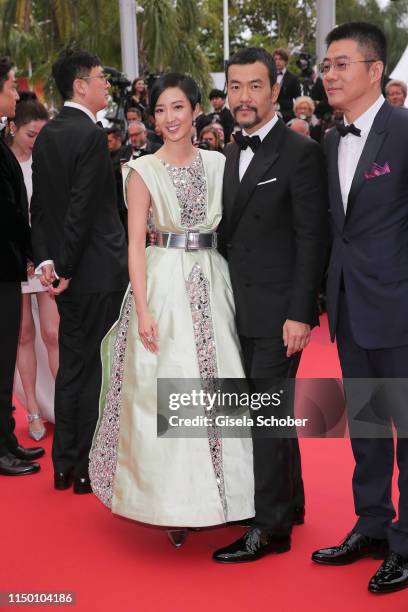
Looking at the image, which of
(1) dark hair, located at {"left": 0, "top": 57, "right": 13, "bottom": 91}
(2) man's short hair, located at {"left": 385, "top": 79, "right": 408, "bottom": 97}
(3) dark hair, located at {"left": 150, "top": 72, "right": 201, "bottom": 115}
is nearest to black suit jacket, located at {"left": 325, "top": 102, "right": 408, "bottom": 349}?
(3) dark hair, located at {"left": 150, "top": 72, "right": 201, "bottom": 115}

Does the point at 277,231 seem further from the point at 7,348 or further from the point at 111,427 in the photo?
the point at 7,348

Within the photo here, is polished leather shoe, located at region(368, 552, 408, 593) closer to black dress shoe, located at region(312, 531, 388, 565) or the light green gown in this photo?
black dress shoe, located at region(312, 531, 388, 565)

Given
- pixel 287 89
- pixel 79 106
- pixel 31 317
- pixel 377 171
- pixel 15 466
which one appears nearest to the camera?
pixel 377 171

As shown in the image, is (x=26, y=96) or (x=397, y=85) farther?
(x=397, y=85)

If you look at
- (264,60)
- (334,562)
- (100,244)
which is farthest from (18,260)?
(334,562)

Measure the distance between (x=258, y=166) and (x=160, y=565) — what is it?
1.46 metres

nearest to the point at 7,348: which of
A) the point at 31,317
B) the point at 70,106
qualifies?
the point at 31,317

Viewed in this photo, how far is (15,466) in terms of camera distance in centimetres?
392

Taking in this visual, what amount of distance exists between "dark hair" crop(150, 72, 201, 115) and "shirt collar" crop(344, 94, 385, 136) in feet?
2.14

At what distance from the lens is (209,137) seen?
7.87 meters

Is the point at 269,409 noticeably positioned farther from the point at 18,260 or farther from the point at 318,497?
the point at 18,260

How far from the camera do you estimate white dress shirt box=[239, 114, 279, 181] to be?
2.87 metres
